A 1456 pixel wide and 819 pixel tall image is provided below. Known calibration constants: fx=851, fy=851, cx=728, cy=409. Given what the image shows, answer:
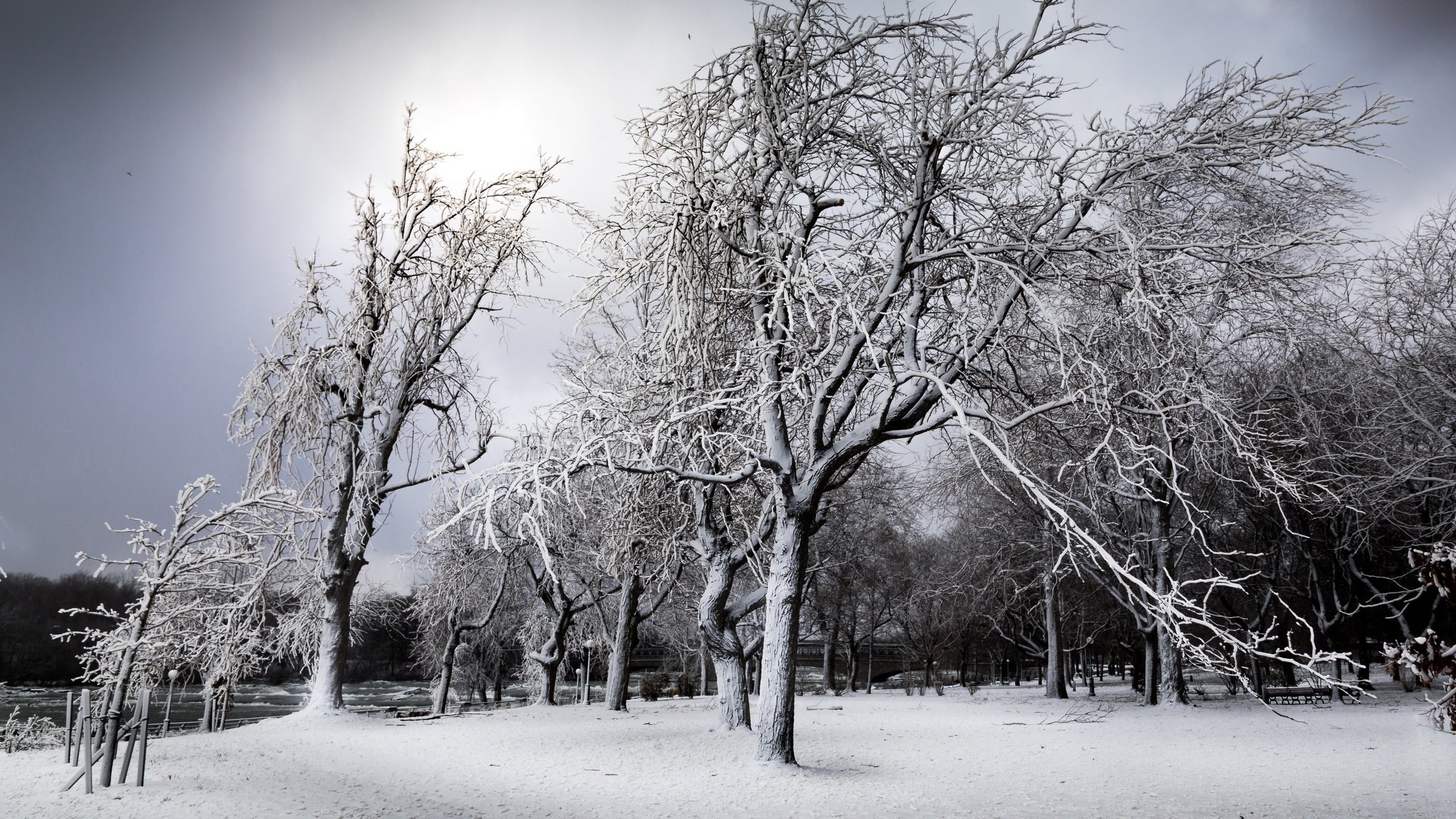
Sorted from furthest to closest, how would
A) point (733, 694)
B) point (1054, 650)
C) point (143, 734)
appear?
1. point (1054, 650)
2. point (733, 694)
3. point (143, 734)

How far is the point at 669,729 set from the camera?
502 inches

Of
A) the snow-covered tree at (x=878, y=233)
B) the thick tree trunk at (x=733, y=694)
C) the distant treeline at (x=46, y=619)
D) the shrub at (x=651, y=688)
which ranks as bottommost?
the shrub at (x=651, y=688)

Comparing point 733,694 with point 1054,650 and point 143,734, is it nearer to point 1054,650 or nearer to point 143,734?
point 143,734

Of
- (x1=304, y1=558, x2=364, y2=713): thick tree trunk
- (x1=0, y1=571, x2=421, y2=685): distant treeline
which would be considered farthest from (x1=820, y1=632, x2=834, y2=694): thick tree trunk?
(x1=0, y1=571, x2=421, y2=685): distant treeline

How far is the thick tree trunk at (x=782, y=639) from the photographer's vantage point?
8203 mm

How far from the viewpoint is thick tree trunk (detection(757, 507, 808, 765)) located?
8.20 metres

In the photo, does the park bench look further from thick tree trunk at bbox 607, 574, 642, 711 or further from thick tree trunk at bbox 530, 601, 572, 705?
thick tree trunk at bbox 530, 601, 572, 705

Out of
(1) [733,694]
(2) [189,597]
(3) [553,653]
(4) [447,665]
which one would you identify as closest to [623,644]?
(3) [553,653]

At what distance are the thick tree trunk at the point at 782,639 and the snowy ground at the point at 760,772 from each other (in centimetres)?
34

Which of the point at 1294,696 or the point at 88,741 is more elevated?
the point at 88,741

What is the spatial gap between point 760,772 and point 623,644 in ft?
32.2

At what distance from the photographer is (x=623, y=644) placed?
56.6ft

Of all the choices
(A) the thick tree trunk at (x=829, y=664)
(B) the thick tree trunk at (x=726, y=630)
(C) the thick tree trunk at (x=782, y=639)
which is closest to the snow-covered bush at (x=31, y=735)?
(B) the thick tree trunk at (x=726, y=630)

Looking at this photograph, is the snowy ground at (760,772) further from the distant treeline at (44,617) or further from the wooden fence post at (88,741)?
the distant treeline at (44,617)
